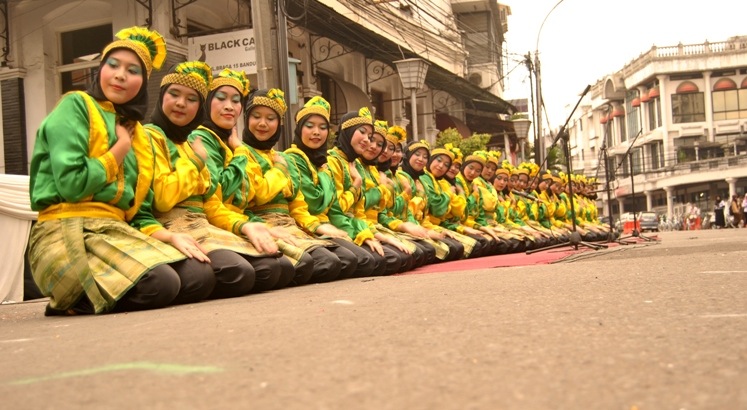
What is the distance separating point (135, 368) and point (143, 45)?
3.05 m

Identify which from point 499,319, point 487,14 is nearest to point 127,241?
point 499,319

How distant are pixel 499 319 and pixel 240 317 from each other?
1.11 meters

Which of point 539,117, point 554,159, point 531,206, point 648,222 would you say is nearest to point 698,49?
point 648,222

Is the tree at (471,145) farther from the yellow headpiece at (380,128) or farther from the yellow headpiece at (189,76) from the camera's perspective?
the yellow headpiece at (189,76)

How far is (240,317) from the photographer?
12.2 feet

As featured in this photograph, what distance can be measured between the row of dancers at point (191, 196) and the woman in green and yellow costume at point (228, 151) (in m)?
0.01

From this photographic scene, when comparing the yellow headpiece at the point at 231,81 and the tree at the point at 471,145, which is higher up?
the tree at the point at 471,145

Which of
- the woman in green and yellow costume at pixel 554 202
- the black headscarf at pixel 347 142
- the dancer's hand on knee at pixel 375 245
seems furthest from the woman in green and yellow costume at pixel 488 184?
the dancer's hand on knee at pixel 375 245

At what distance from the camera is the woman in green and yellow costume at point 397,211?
375 inches

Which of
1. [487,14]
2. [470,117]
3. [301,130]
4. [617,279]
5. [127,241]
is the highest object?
[487,14]

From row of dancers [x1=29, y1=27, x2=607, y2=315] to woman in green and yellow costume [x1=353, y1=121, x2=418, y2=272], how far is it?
2cm

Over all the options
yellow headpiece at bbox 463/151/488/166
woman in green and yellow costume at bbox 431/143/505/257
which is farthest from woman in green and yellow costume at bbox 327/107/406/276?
yellow headpiece at bbox 463/151/488/166

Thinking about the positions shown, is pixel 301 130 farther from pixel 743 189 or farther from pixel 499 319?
pixel 743 189

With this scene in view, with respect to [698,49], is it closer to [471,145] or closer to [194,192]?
[471,145]
